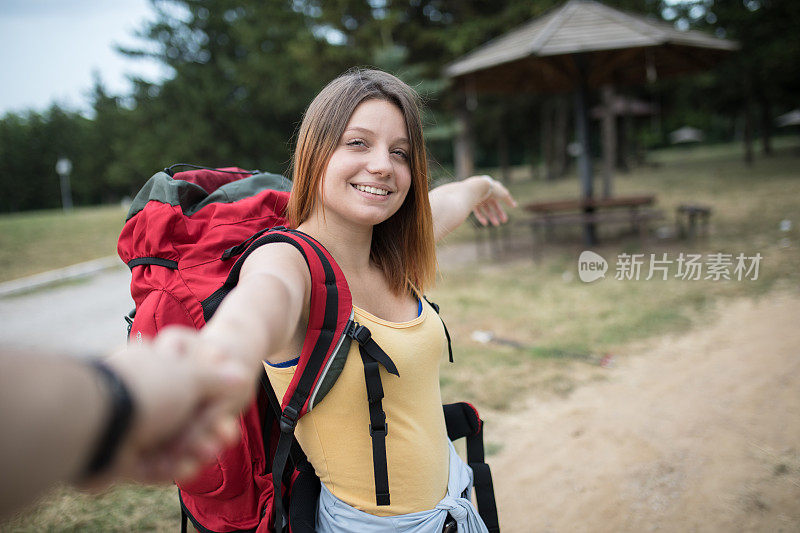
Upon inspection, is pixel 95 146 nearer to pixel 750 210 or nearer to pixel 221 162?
pixel 221 162

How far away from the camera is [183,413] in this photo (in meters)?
0.55

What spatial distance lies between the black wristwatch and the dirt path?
270cm

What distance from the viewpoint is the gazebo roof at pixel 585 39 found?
743 centimetres

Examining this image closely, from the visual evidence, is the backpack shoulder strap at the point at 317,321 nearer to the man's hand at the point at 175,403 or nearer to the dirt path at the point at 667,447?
the man's hand at the point at 175,403

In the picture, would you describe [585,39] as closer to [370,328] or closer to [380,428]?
[370,328]

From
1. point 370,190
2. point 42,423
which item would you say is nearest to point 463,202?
point 370,190

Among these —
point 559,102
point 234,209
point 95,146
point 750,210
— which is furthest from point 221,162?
point 95,146

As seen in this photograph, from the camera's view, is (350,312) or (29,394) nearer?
(29,394)

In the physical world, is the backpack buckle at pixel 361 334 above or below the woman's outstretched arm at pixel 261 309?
below

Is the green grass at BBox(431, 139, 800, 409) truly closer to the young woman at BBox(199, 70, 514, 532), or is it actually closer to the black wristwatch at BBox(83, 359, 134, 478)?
the young woman at BBox(199, 70, 514, 532)

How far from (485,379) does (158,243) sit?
3.42m

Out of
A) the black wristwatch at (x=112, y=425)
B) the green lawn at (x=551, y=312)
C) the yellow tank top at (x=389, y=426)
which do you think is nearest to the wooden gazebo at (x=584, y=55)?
the green lawn at (x=551, y=312)

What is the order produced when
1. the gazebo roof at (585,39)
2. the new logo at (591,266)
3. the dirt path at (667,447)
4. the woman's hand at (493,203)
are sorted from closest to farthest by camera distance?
the woman's hand at (493,203) → the dirt path at (667,447) → the new logo at (591,266) → the gazebo roof at (585,39)

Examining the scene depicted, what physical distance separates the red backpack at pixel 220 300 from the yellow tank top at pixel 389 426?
0.15ft
